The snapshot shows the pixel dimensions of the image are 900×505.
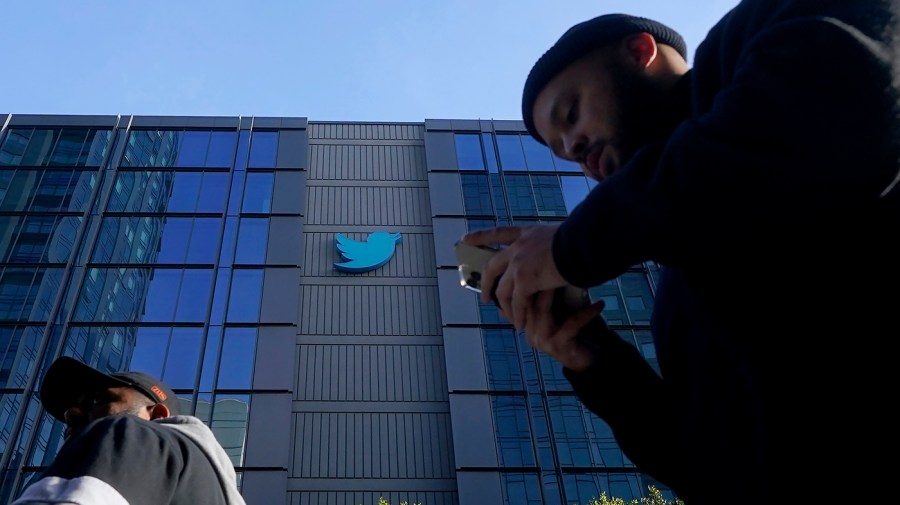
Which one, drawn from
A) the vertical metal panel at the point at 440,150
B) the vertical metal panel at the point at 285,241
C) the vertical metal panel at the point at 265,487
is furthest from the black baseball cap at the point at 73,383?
the vertical metal panel at the point at 440,150

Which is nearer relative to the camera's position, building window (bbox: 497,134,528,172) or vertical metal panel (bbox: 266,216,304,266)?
vertical metal panel (bbox: 266,216,304,266)

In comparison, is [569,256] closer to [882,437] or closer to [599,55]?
[882,437]

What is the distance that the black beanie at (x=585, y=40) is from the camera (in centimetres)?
177

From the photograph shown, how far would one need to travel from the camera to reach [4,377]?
52.7 feet

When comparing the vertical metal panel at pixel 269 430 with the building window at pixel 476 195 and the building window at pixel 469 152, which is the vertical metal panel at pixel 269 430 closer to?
the building window at pixel 476 195

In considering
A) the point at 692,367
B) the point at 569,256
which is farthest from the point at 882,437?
the point at 569,256

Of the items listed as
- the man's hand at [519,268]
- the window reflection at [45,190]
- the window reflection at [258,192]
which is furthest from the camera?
the window reflection at [258,192]

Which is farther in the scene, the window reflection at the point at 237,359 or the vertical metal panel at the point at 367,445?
the window reflection at the point at 237,359

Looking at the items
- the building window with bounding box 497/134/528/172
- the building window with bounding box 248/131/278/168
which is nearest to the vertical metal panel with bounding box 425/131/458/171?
the building window with bounding box 497/134/528/172

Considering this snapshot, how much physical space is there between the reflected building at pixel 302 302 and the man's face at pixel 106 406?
12185mm

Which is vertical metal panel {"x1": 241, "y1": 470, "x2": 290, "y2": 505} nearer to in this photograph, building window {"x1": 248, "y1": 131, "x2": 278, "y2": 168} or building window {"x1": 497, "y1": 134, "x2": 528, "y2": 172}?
building window {"x1": 248, "y1": 131, "x2": 278, "y2": 168}

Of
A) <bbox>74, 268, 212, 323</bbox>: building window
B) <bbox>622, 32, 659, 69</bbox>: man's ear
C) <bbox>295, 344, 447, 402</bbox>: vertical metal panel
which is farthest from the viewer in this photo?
<bbox>74, 268, 212, 323</bbox>: building window

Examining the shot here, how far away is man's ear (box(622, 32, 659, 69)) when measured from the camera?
1.74 meters

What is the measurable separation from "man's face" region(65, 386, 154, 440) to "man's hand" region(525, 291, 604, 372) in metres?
2.29
